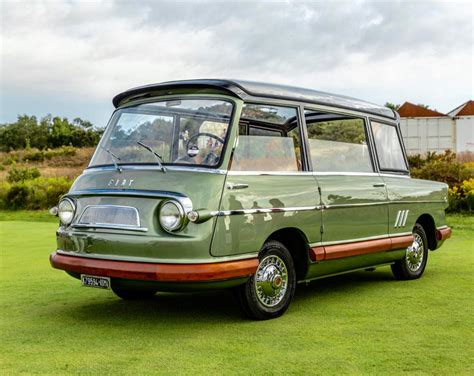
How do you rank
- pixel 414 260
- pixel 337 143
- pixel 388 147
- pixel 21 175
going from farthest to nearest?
pixel 21 175 → pixel 414 260 → pixel 388 147 → pixel 337 143

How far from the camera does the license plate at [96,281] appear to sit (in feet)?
19.3

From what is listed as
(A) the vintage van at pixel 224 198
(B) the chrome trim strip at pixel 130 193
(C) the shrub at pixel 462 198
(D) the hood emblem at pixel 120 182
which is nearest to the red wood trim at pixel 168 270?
(A) the vintage van at pixel 224 198

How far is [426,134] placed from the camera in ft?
122

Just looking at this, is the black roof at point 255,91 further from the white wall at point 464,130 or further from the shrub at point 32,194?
the white wall at point 464,130

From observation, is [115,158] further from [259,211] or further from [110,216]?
[259,211]

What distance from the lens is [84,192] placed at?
20.7 feet

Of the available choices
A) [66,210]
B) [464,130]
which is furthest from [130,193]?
[464,130]

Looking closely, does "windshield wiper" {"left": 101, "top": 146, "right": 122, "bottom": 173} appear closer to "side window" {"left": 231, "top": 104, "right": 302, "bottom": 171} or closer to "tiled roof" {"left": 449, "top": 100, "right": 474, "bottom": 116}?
"side window" {"left": 231, "top": 104, "right": 302, "bottom": 171}

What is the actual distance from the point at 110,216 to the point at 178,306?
1561 millimetres

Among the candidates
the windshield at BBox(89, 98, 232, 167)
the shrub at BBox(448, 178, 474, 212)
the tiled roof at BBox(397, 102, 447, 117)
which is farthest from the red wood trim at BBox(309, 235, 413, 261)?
the tiled roof at BBox(397, 102, 447, 117)

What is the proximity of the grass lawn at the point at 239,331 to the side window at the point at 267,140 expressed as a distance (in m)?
1.48

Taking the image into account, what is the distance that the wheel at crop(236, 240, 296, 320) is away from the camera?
620cm

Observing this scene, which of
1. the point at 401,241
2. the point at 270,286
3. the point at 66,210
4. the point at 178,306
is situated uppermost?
the point at 66,210

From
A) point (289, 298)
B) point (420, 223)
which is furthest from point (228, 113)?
point (420, 223)
